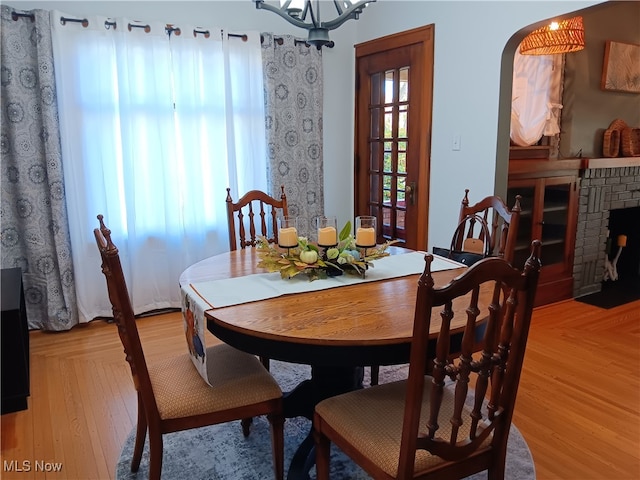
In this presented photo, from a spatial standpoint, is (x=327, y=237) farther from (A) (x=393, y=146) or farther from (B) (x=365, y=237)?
(A) (x=393, y=146)

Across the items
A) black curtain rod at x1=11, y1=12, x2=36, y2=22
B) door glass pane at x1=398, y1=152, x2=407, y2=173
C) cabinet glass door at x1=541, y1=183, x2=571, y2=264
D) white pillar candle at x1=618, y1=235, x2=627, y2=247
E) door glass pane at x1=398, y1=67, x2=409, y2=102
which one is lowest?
white pillar candle at x1=618, y1=235, x2=627, y2=247

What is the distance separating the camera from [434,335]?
1369 millimetres

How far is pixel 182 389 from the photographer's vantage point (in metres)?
1.67

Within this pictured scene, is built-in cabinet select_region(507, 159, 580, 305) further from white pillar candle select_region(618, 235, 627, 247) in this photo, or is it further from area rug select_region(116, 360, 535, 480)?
area rug select_region(116, 360, 535, 480)

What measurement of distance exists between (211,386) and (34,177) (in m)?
2.24

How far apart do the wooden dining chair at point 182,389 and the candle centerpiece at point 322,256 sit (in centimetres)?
38

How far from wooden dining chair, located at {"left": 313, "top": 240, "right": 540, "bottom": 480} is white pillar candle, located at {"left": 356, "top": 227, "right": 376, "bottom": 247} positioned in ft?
1.68

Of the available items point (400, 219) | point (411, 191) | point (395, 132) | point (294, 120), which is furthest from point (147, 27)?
point (400, 219)

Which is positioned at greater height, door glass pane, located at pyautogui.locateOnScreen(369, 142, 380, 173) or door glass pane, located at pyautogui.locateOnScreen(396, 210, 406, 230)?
door glass pane, located at pyautogui.locateOnScreen(369, 142, 380, 173)

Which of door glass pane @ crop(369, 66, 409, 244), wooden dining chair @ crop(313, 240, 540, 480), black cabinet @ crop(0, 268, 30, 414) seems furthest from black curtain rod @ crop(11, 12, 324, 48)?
wooden dining chair @ crop(313, 240, 540, 480)

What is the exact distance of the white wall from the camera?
3049mm

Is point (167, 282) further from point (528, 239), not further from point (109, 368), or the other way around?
point (528, 239)

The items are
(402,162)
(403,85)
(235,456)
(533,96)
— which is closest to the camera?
(235,456)

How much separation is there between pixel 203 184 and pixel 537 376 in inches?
99.8
